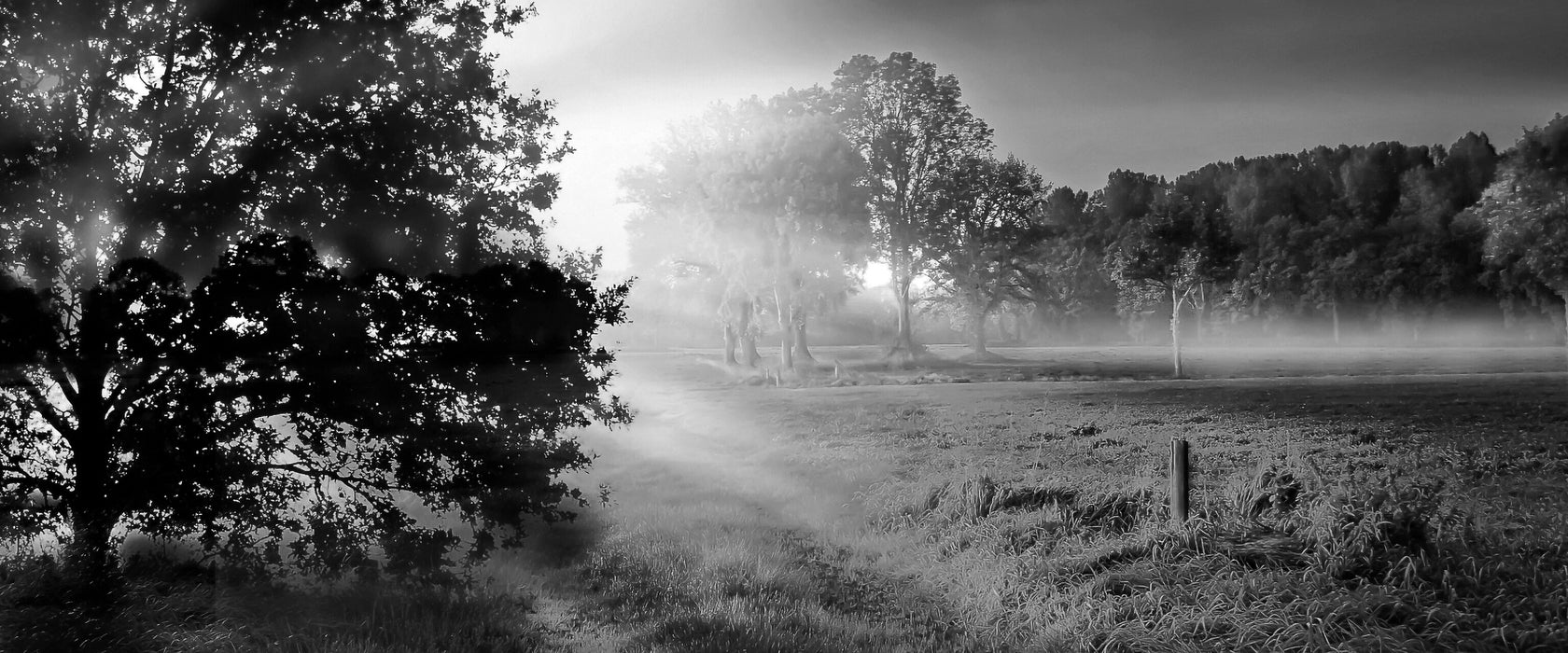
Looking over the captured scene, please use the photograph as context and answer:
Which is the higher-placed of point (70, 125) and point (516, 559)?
point (70, 125)

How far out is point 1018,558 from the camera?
829 centimetres

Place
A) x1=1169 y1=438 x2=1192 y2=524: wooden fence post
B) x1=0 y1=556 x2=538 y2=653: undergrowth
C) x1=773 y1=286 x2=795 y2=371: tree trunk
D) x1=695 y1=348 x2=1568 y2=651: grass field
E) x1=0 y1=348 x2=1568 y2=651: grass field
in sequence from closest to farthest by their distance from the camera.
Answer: x1=695 y1=348 x2=1568 y2=651: grass field → x1=0 y1=348 x2=1568 y2=651: grass field → x1=0 y1=556 x2=538 y2=653: undergrowth → x1=1169 y1=438 x2=1192 y2=524: wooden fence post → x1=773 y1=286 x2=795 y2=371: tree trunk

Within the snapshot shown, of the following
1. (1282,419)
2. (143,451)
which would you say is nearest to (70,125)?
(143,451)

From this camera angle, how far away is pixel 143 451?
7320mm

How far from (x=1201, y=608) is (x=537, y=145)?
912 centimetres

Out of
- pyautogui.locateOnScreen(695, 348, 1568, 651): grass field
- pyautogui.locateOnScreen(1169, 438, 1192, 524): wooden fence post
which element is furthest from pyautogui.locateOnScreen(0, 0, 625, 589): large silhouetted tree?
pyautogui.locateOnScreen(1169, 438, 1192, 524): wooden fence post

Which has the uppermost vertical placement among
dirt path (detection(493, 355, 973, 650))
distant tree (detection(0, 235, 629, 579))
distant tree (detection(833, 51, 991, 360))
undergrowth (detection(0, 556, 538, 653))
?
distant tree (detection(833, 51, 991, 360))

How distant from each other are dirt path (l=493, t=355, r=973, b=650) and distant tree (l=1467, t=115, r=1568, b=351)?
27786 mm

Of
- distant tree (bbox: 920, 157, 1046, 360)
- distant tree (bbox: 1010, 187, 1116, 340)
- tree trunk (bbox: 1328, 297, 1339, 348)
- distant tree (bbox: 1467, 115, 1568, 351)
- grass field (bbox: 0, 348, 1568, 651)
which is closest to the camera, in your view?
grass field (bbox: 0, 348, 1568, 651)

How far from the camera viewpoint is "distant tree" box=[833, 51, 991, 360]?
3950 cm

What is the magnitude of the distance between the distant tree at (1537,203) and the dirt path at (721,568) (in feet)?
91.2

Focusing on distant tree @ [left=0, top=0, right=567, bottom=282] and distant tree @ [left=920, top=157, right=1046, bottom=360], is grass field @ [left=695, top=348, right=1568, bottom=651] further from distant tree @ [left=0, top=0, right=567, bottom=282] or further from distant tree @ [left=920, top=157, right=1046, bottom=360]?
distant tree @ [left=920, top=157, right=1046, bottom=360]

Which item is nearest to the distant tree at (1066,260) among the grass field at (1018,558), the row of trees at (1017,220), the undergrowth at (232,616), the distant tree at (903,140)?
the row of trees at (1017,220)

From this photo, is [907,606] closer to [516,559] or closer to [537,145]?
[516,559]
